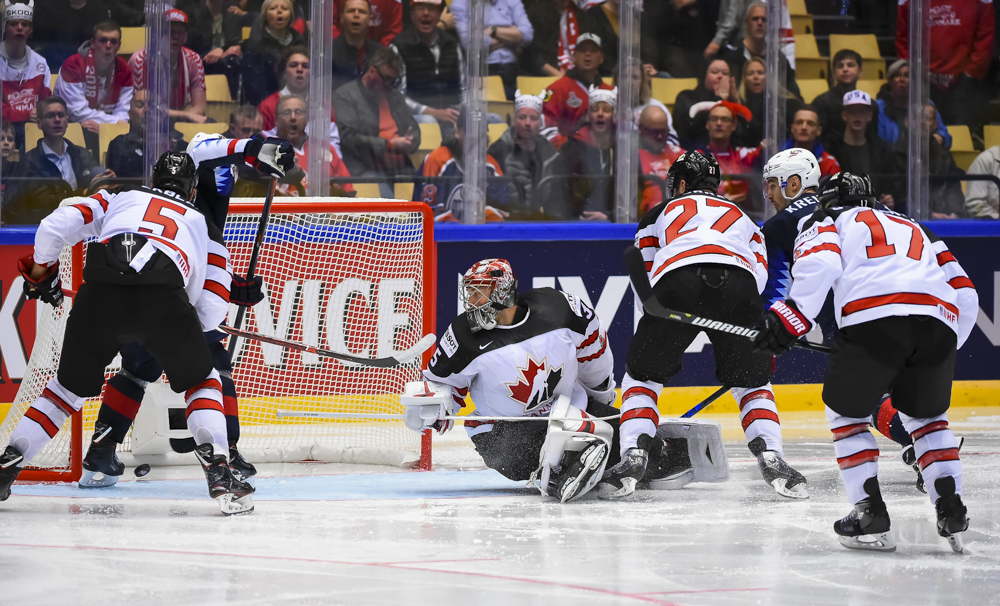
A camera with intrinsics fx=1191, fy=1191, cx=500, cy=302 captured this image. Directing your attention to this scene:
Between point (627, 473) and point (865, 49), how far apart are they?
153 inches

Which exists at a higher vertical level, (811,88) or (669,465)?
(811,88)

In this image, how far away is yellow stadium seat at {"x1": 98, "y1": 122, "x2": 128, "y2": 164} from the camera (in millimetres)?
5949

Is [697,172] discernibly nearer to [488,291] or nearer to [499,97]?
[488,291]

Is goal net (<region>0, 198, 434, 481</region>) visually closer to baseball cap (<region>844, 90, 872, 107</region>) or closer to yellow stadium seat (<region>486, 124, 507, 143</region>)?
yellow stadium seat (<region>486, 124, 507, 143</region>)

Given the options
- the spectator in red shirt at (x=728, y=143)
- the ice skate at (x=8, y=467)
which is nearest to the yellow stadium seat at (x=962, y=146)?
the spectator in red shirt at (x=728, y=143)

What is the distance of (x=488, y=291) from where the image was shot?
383 cm

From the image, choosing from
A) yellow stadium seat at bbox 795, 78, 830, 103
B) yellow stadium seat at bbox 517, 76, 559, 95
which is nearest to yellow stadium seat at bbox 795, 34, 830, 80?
yellow stadium seat at bbox 795, 78, 830, 103

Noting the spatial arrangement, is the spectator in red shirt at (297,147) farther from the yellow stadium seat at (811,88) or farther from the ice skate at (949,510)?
the ice skate at (949,510)

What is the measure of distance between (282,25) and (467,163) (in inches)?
46.6

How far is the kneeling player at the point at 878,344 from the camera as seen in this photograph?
10.0ft

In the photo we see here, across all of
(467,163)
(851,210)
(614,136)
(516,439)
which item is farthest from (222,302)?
(614,136)

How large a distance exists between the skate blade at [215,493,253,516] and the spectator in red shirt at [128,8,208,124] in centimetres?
297

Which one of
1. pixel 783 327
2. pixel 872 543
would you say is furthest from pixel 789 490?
pixel 783 327

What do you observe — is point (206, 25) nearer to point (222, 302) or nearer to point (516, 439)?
point (222, 302)
